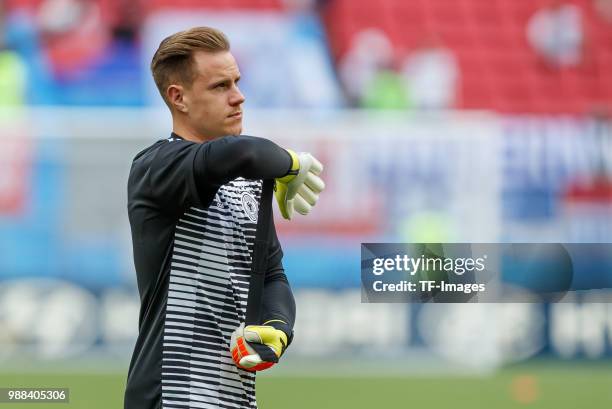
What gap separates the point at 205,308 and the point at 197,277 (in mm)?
64

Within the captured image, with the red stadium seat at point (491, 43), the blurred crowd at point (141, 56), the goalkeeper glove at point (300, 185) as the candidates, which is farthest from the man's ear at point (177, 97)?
the red stadium seat at point (491, 43)

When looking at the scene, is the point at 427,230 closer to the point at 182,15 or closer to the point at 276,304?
the point at 182,15

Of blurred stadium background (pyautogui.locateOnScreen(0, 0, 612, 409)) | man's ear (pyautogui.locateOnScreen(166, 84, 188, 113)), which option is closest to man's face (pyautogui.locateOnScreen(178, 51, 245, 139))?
man's ear (pyautogui.locateOnScreen(166, 84, 188, 113))

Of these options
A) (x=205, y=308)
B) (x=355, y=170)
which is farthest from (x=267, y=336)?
(x=355, y=170)

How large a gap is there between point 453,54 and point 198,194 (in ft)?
24.7

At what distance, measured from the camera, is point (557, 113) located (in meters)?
8.93

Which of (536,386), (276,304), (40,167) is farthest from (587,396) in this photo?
(276,304)

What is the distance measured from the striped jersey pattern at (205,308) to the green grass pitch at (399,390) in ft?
13.3

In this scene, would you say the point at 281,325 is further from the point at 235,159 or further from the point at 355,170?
the point at 355,170

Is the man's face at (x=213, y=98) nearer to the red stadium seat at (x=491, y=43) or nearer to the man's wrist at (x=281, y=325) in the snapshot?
the man's wrist at (x=281, y=325)

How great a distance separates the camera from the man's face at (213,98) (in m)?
2.26

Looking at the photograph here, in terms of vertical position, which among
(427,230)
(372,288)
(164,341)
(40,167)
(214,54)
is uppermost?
(40,167)

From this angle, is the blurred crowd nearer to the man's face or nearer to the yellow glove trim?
the man's face

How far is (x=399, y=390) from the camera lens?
699 cm
